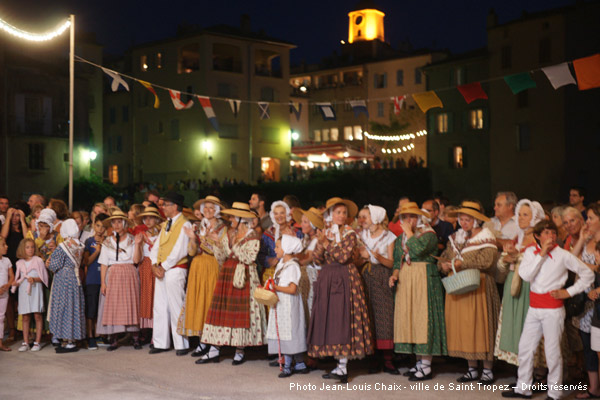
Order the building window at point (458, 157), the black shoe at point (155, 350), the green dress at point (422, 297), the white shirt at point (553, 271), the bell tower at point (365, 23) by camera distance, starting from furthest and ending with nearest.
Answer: the bell tower at point (365, 23) → the building window at point (458, 157) → the black shoe at point (155, 350) → the green dress at point (422, 297) → the white shirt at point (553, 271)

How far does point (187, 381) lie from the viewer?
25.2ft

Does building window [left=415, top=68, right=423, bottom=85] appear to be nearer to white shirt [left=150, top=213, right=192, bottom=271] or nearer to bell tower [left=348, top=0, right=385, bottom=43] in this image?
bell tower [left=348, top=0, right=385, bottom=43]

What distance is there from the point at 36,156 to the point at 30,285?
30.6 m

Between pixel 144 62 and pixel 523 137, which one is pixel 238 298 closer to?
pixel 523 137

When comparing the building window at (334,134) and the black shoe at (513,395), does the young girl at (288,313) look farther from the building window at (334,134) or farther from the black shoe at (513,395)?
the building window at (334,134)

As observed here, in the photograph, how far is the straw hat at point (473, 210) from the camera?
24.8 ft

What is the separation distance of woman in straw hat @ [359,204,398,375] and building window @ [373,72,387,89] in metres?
50.7

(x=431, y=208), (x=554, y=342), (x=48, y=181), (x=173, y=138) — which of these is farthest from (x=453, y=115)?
(x=554, y=342)

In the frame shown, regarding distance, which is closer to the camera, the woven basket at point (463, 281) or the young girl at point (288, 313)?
the woven basket at point (463, 281)

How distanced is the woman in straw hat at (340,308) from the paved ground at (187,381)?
1.16 ft

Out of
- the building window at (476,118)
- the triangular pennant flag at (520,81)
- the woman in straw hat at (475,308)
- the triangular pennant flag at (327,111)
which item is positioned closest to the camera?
the woman in straw hat at (475,308)

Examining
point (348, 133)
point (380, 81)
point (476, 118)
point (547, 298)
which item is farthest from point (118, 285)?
point (348, 133)

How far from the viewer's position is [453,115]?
41000 mm

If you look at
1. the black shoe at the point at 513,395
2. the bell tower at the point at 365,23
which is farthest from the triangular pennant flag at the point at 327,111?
the bell tower at the point at 365,23
